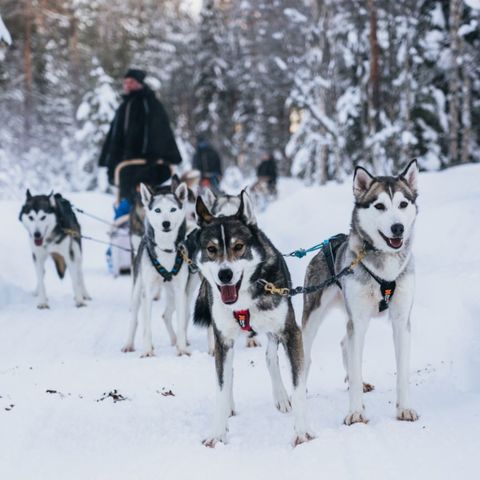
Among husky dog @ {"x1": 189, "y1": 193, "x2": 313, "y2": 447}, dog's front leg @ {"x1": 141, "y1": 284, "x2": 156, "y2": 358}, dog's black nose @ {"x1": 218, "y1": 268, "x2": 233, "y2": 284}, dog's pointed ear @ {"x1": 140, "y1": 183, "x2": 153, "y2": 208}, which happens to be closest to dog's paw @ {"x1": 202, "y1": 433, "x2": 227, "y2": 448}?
husky dog @ {"x1": 189, "y1": 193, "x2": 313, "y2": 447}

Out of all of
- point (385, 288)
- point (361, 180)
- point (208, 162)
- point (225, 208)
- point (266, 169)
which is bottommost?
point (266, 169)

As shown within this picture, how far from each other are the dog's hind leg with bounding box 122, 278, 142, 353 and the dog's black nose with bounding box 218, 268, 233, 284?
2546mm

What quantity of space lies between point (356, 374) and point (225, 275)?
95 cm

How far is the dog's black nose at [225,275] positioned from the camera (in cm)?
311

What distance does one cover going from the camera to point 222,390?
10.8 feet

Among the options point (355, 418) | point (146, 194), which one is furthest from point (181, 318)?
point (355, 418)

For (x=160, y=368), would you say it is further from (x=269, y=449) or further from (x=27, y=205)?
(x=27, y=205)

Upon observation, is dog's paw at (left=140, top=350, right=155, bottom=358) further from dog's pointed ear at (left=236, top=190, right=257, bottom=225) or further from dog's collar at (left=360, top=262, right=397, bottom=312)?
dog's collar at (left=360, top=262, right=397, bottom=312)

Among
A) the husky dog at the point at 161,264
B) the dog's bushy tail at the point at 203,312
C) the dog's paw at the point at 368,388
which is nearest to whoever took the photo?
the dog's paw at the point at 368,388

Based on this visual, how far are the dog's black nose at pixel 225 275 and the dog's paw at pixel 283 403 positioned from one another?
1005mm

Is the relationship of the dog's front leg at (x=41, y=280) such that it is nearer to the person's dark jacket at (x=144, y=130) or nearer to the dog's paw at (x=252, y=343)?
the person's dark jacket at (x=144, y=130)

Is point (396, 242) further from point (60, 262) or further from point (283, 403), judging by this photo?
point (60, 262)

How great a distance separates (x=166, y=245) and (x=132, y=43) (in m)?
32.4

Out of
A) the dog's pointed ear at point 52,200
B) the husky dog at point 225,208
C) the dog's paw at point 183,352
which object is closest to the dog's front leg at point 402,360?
the husky dog at point 225,208
